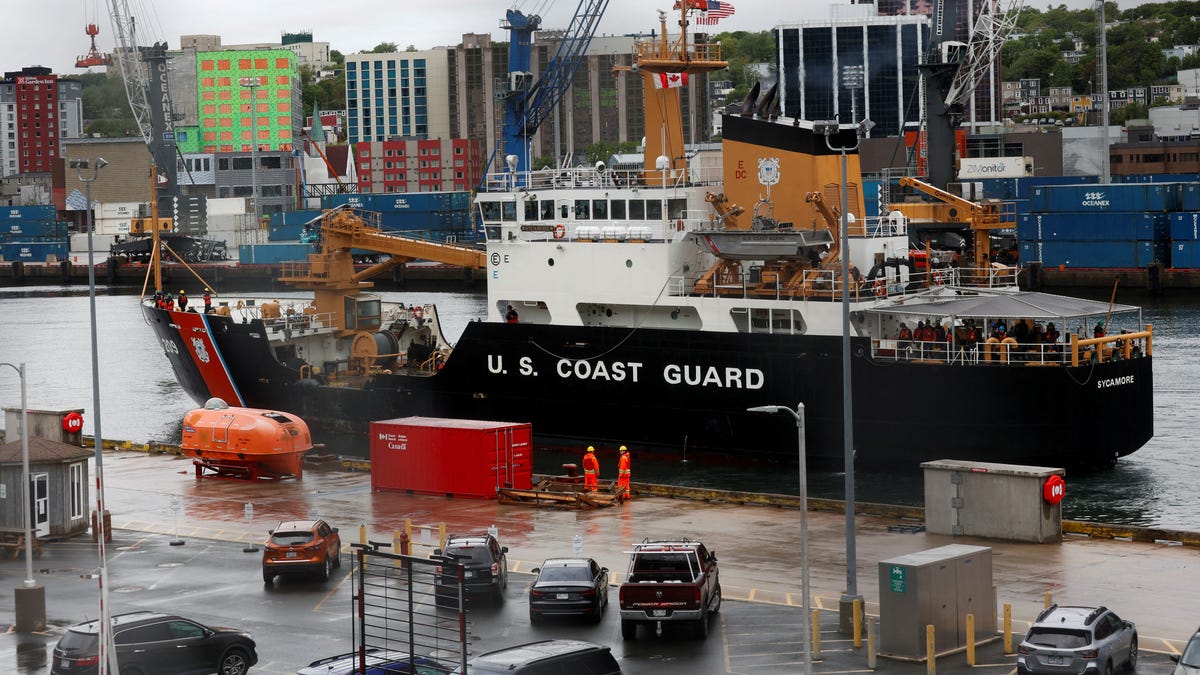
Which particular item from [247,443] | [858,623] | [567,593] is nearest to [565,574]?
[567,593]

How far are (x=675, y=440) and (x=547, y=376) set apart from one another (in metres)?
3.88

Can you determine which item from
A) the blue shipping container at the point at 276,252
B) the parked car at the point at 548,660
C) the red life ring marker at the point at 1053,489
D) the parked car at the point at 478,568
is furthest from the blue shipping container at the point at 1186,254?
the parked car at the point at 548,660

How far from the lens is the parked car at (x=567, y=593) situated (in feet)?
74.2

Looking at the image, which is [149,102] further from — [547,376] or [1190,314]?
[547,376]

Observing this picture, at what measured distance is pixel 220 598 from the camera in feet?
81.0

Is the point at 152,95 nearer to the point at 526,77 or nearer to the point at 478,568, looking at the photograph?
the point at 526,77

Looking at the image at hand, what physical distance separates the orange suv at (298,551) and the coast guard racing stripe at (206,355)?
22257mm

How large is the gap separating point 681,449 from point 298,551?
1615 centimetres

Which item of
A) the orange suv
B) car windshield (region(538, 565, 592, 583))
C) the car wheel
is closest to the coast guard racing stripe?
the orange suv

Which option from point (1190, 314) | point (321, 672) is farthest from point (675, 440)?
point (1190, 314)

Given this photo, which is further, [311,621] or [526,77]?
[526,77]

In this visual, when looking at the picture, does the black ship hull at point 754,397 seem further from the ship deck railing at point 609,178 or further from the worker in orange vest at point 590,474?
the worker in orange vest at point 590,474

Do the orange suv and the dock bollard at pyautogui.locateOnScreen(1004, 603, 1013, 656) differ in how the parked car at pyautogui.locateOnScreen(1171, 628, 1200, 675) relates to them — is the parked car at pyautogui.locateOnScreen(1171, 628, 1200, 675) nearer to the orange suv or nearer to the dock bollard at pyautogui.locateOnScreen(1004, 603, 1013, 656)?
the dock bollard at pyautogui.locateOnScreen(1004, 603, 1013, 656)

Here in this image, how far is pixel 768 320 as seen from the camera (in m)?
38.9
